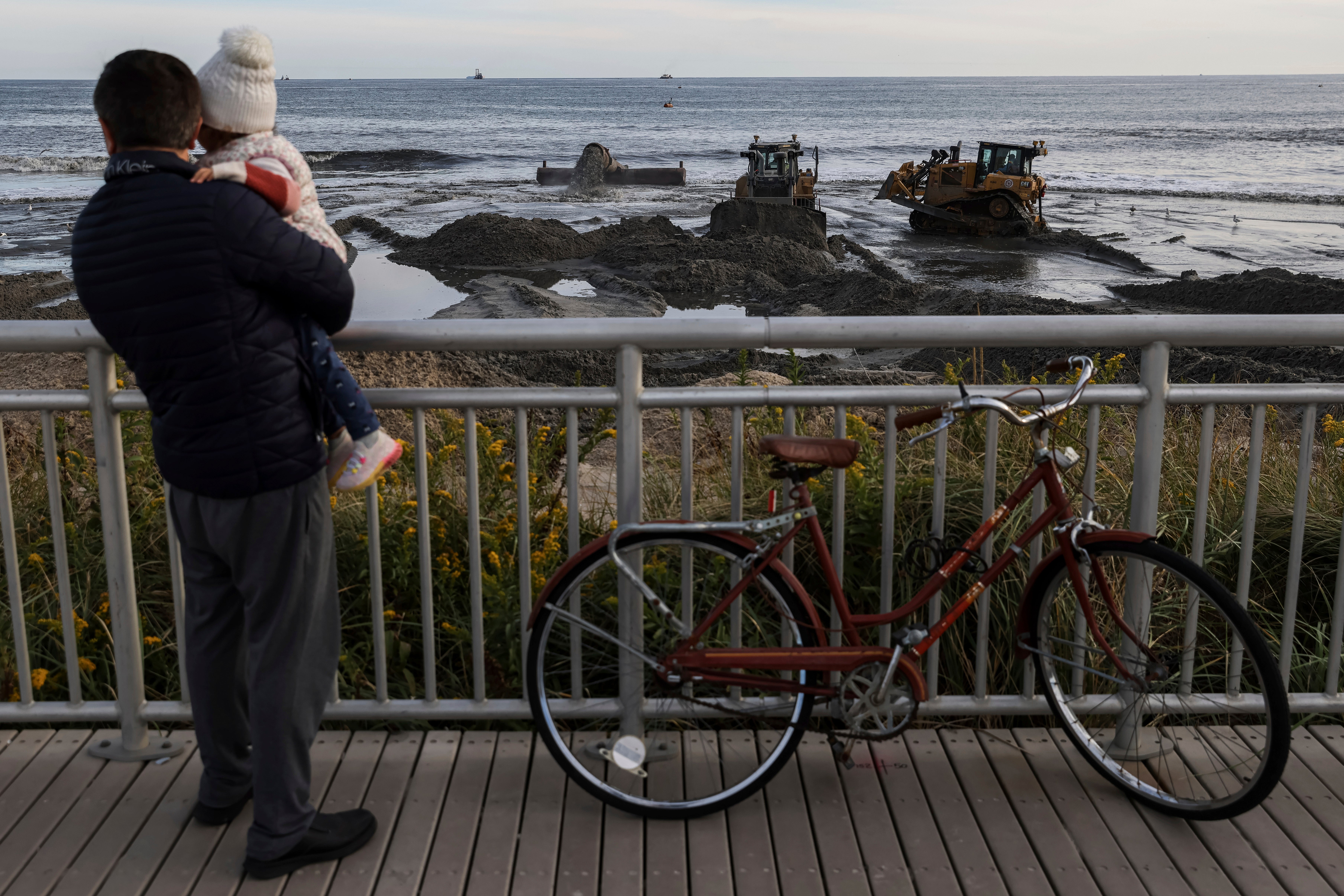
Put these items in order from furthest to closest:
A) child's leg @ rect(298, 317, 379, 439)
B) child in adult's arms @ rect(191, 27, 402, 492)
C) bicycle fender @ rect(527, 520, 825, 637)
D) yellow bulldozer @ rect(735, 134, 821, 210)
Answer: yellow bulldozer @ rect(735, 134, 821, 210) → bicycle fender @ rect(527, 520, 825, 637) → child's leg @ rect(298, 317, 379, 439) → child in adult's arms @ rect(191, 27, 402, 492)

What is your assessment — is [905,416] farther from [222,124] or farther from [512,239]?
[512,239]

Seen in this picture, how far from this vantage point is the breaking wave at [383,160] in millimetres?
66562

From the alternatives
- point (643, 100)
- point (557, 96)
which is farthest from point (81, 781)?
point (557, 96)

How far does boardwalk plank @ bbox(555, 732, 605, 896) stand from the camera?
2.71 meters

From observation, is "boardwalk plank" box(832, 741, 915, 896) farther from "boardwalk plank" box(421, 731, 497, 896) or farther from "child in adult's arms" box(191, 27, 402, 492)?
"child in adult's arms" box(191, 27, 402, 492)

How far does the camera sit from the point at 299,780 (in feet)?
9.04

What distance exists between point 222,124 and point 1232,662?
300 centimetres

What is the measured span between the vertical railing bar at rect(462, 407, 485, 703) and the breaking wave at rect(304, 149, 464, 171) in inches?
2583

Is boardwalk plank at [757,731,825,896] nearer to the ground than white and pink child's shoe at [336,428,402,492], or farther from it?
nearer to the ground

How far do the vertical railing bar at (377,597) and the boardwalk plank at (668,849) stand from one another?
0.83m

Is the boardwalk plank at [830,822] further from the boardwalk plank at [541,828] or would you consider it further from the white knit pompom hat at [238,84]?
the white knit pompom hat at [238,84]

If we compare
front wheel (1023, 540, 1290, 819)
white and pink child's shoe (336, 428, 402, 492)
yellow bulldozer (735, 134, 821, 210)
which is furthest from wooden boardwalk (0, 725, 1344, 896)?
yellow bulldozer (735, 134, 821, 210)

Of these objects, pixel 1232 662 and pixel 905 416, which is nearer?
pixel 905 416

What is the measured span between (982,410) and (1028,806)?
110cm
